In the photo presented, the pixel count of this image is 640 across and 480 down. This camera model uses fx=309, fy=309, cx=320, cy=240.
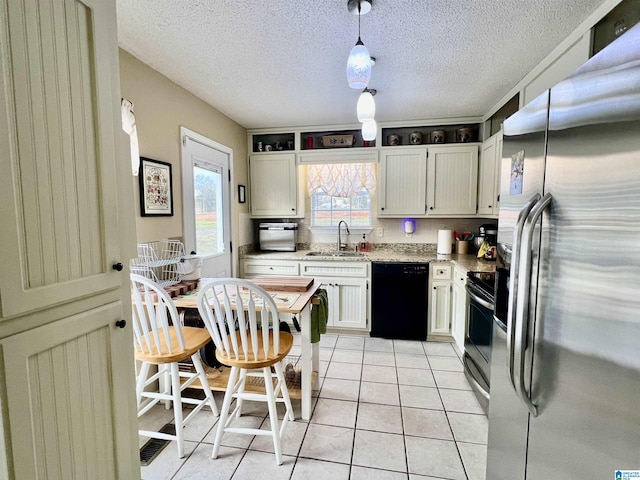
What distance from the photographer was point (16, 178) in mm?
686

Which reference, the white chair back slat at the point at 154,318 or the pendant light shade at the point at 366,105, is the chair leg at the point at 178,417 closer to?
the white chair back slat at the point at 154,318

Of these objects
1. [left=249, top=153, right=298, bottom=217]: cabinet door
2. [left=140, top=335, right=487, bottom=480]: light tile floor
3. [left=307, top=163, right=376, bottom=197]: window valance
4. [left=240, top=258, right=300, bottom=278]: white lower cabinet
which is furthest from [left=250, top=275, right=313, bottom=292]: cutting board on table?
[left=307, top=163, right=376, bottom=197]: window valance

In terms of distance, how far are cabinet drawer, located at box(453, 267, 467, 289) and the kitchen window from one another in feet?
4.31

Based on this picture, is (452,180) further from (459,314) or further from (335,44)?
(335,44)

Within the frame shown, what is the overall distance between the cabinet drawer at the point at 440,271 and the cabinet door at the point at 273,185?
175 centimetres

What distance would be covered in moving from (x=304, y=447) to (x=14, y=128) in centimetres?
192

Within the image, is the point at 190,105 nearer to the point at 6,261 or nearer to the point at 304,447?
the point at 6,261

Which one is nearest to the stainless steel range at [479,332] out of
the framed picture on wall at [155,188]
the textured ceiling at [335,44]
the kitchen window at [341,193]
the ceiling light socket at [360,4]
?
the textured ceiling at [335,44]

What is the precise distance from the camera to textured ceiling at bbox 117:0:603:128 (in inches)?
64.1

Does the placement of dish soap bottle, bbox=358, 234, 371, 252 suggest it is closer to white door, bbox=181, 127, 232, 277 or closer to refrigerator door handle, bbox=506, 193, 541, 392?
white door, bbox=181, 127, 232, 277

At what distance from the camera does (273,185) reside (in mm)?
3898

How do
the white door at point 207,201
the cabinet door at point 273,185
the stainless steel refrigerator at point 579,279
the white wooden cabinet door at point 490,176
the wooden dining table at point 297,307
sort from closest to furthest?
the stainless steel refrigerator at point 579,279 < the wooden dining table at point 297,307 < the white door at point 207,201 < the white wooden cabinet door at point 490,176 < the cabinet door at point 273,185

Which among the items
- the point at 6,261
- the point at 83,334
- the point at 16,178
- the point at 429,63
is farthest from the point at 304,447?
the point at 429,63

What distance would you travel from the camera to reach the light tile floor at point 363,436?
1.63 meters
